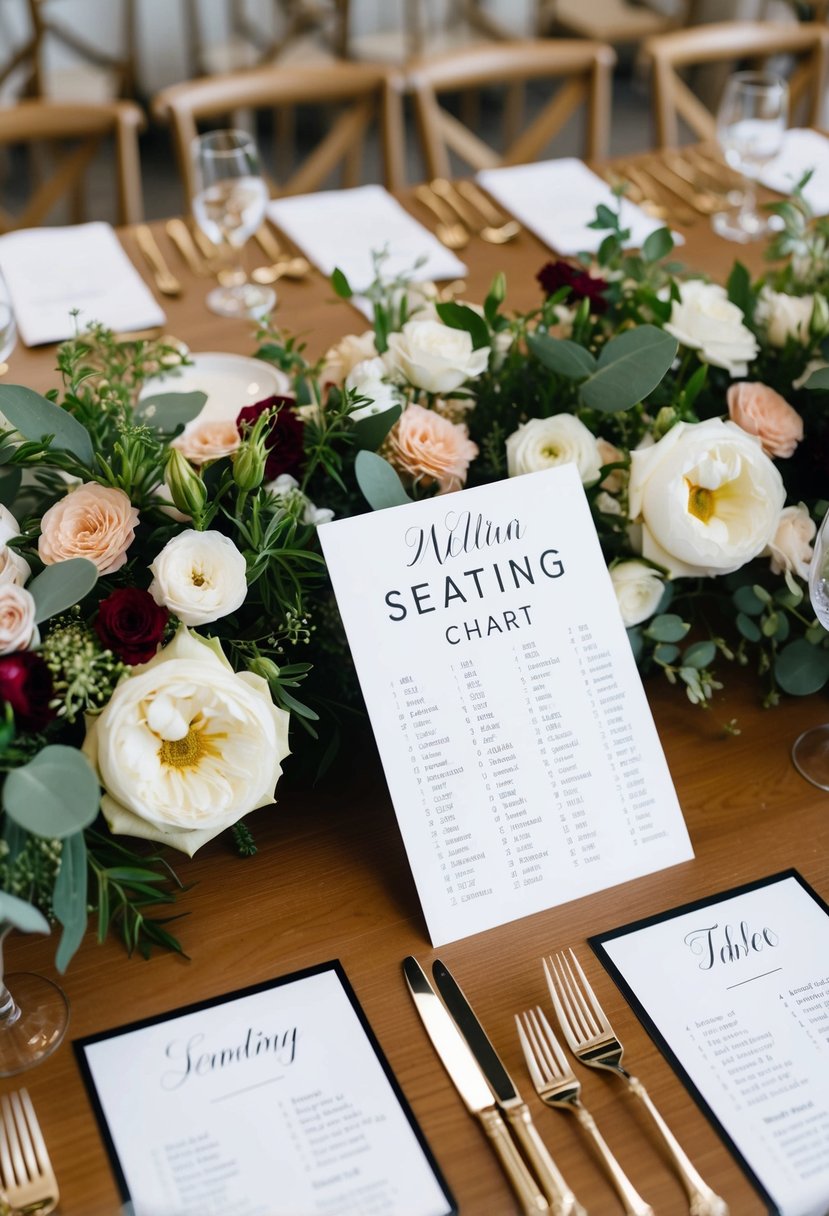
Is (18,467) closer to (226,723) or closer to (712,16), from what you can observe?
(226,723)

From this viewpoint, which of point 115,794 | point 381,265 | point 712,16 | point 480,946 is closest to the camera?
point 115,794

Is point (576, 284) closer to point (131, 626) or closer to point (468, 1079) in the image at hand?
point (131, 626)

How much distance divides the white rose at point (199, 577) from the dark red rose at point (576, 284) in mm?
559

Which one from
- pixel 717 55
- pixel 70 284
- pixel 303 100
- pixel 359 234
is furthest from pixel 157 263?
pixel 717 55

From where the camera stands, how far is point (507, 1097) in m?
0.80

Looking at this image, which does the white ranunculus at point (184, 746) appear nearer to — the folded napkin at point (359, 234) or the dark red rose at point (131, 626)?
the dark red rose at point (131, 626)

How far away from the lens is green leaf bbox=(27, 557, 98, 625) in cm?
80

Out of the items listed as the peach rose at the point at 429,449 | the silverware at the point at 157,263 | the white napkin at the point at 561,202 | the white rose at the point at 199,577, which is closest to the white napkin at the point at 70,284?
the silverware at the point at 157,263

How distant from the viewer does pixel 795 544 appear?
107 centimetres

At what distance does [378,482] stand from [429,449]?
8cm

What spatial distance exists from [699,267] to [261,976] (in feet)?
4.91

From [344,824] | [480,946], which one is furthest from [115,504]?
[480,946]

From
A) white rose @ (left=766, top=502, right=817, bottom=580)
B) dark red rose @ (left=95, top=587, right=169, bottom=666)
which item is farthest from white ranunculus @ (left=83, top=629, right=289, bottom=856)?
white rose @ (left=766, top=502, right=817, bottom=580)

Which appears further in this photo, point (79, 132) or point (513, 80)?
point (513, 80)
